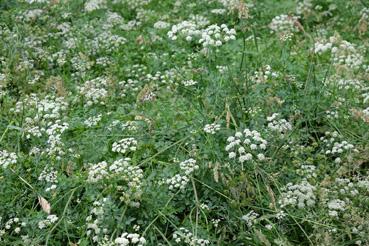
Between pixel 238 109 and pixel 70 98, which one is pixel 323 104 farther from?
pixel 70 98

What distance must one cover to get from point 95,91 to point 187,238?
1.96 m

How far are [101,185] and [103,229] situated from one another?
392 mm

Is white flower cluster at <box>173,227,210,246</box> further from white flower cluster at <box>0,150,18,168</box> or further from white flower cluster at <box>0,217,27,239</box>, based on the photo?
white flower cluster at <box>0,150,18,168</box>

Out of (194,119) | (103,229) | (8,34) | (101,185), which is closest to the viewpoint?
(103,229)

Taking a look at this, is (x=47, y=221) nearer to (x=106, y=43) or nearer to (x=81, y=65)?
(x=81, y=65)

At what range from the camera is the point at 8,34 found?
6461mm

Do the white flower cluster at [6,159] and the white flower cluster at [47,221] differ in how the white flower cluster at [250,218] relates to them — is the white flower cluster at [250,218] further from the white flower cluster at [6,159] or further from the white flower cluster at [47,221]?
the white flower cluster at [6,159]

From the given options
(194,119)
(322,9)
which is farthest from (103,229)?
(322,9)

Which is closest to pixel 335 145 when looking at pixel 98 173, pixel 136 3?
pixel 98 173

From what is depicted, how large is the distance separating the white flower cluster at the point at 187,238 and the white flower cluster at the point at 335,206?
0.79 m

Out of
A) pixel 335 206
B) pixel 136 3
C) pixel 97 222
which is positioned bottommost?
pixel 136 3

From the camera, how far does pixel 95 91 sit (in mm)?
5363

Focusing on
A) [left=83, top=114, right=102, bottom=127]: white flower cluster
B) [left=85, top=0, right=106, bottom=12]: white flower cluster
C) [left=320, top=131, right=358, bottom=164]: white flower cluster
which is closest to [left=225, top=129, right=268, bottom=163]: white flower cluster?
[left=320, top=131, right=358, bottom=164]: white flower cluster

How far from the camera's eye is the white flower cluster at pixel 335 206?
3988mm
